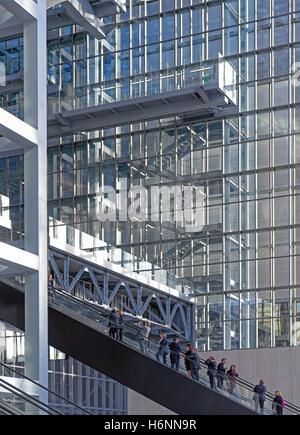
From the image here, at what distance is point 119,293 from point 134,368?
20611mm

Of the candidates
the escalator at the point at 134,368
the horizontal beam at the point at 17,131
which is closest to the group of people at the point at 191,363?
the escalator at the point at 134,368

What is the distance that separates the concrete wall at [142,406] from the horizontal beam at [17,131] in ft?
97.0

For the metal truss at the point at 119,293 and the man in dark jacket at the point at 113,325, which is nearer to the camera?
the man in dark jacket at the point at 113,325

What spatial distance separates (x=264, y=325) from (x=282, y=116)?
35.0 ft

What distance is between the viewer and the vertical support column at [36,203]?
25234 millimetres

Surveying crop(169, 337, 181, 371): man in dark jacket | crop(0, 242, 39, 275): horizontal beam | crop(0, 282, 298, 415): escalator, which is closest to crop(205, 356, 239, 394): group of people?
crop(0, 282, 298, 415): escalator

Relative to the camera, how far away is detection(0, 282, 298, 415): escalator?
2845cm

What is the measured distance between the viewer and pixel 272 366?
50875 millimetres

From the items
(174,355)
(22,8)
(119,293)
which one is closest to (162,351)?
(174,355)

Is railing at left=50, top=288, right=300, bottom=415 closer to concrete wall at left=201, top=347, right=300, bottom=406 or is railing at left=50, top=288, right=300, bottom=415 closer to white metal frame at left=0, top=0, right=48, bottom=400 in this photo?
white metal frame at left=0, top=0, right=48, bottom=400

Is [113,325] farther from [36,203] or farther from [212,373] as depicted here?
[36,203]

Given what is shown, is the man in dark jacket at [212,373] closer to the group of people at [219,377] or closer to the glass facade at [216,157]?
the group of people at [219,377]

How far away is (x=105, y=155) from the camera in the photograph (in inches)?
2291

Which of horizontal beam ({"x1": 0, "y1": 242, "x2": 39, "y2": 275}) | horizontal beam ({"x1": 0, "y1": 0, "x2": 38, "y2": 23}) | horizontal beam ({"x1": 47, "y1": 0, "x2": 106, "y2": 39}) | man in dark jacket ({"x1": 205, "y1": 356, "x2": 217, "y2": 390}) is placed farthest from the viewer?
horizontal beam ({"x1": 47, "y1": 0, "x2": 106, "y2": 39})
